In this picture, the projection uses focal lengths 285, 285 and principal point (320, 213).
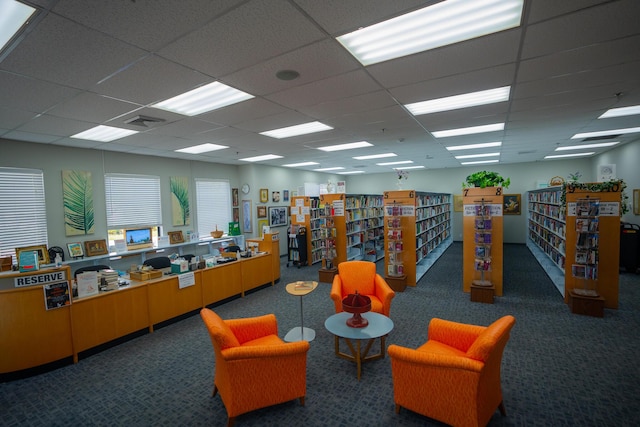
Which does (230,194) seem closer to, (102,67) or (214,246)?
(214,246)

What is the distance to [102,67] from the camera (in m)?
2.42

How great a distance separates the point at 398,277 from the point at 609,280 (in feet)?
10.9

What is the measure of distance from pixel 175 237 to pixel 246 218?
2.30 metres

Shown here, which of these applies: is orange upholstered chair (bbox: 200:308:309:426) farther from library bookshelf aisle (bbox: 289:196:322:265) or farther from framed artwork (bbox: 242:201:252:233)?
framed artwork (bbox: 242:201:252:233)

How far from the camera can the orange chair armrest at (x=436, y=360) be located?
6.86 feet

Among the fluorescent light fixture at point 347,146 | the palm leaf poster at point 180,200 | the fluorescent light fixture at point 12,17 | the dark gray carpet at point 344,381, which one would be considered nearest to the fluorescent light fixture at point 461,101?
the fluorescent light fixture at point 347,146

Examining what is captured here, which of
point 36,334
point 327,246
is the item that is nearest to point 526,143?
point 327,246

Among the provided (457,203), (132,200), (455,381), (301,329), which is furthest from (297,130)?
(457,203)

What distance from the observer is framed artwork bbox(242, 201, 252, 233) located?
8.91 meters

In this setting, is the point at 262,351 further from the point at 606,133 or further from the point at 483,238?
the point at 606,133

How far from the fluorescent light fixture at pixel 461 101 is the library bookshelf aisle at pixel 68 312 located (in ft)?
14.4

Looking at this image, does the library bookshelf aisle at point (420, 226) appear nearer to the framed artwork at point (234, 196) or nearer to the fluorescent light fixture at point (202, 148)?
the fluorescent light fixture at point (202, 148)

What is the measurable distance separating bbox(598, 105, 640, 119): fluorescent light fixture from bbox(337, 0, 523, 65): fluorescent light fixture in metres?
3.60

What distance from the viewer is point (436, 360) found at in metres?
2.20
